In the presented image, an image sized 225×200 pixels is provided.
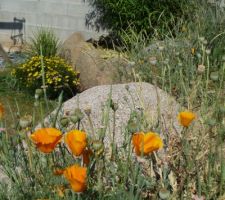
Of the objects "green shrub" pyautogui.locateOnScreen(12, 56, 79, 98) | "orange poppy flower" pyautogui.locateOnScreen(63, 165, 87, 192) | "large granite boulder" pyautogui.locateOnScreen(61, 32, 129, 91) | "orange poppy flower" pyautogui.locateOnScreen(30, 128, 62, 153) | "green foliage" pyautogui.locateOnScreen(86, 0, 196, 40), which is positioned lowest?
"green shrub" pyautogui.locateOnScreen(12, 56, 79, 98)

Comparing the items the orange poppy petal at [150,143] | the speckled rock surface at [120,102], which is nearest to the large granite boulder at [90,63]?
the speckled rock surface at [120,102]

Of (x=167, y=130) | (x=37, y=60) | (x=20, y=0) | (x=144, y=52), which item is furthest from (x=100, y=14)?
(x=167, y=130)

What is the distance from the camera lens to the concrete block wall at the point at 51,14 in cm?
1130

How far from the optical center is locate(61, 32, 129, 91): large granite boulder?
6.63 m

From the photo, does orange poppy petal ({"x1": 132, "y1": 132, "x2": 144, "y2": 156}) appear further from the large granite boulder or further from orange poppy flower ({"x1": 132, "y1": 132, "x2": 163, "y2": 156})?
the large granite boulder

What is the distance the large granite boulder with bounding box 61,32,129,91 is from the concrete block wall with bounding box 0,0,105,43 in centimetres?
292

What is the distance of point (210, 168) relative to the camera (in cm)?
269

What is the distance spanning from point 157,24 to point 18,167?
7.10 meters

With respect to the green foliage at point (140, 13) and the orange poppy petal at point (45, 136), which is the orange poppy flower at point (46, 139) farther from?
the green foliage at point (140, 13)

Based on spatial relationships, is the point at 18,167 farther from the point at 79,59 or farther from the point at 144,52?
the point at 79,59

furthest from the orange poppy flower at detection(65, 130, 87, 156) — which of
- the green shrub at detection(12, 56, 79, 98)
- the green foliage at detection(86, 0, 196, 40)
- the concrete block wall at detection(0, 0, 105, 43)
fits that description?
the concrete block wall at detection(0, 0, 105, 43)

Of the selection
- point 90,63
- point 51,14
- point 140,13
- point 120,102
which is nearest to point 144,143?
point 120,102

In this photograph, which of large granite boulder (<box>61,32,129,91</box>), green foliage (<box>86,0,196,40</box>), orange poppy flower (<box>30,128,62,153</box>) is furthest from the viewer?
green foliage (<box>86,0,196,40</box>)

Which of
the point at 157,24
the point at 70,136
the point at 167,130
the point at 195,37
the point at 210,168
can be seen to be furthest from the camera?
the point at 157,24
